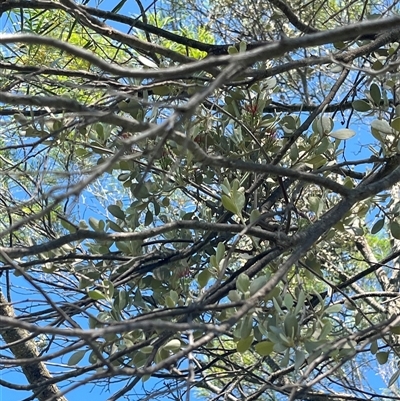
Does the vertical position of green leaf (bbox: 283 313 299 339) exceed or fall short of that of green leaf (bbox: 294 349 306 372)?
it exceeds it

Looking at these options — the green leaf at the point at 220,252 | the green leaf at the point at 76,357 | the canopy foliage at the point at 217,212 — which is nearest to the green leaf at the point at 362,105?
the canopy foliage at the point at 217,212

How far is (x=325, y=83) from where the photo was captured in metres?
3.07

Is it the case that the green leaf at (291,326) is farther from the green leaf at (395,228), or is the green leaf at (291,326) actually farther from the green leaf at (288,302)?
the green leaf at (395,228)

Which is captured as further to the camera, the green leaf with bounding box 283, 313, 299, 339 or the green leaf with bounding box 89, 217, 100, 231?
the green leaf with bounding box 89, 217, 100, 231

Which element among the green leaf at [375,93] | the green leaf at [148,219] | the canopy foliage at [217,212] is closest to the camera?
the canopy foliage at [217,212]

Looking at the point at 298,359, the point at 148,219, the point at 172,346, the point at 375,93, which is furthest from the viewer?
the point at 148,219

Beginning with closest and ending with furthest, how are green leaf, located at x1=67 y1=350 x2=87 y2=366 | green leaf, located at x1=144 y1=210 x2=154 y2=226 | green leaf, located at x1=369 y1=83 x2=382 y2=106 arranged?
green leaf, located at x1=67 y1=350 x2=87 y2=366 < green leaf, located at x1=369 y1=83 x2=382 y2=106 < green leaf, located at x1=144 y1=210 x2=154 y2=226

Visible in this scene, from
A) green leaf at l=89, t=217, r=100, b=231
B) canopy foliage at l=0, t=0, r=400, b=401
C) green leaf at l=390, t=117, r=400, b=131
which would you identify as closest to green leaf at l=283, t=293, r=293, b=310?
canopy foliage at l=0, t=0, r=400, b=401

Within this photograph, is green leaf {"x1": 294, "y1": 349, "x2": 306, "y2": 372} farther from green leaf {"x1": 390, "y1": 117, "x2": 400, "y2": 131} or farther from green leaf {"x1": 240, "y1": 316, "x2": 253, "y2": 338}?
green leaf {"x1": 390, "y1": 117, "x2": 400, "y2": 131}

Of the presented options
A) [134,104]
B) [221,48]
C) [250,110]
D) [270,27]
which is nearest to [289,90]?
[270,27]

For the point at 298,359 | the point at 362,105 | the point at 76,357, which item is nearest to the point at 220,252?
the point at 298,359

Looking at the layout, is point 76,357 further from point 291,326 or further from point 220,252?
A: point 291,326

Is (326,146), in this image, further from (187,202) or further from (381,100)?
(187,202)

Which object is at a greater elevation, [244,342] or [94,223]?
[94,223]
